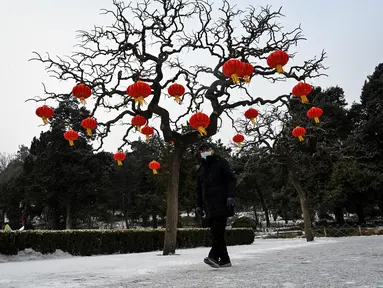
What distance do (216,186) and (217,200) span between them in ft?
0.73

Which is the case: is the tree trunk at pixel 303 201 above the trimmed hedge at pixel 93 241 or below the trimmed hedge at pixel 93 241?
above

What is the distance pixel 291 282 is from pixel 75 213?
30575 mm

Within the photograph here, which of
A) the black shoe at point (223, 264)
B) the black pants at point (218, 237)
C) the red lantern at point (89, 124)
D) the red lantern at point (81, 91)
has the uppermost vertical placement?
the red lantern at point (81, 91)

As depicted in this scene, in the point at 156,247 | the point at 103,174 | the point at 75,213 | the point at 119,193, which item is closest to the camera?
the point at 156,247

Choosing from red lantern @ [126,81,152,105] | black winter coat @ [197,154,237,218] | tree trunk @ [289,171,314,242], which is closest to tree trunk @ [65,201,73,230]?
tree trunk @ [289,171,314,242]

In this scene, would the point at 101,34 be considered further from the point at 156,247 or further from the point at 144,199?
the point at 144,199

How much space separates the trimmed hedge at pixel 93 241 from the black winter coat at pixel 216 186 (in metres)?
9.06

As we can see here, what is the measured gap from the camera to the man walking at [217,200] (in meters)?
5.14

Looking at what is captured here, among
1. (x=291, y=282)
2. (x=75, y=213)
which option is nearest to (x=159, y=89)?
(x=291, y=282)

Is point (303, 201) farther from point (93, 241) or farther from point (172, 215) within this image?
point (93, 241)

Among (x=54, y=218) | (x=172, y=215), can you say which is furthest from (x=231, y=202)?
(x=54, y=218)

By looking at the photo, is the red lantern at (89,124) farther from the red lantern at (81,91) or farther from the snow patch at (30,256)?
the snow patch at (30,256)

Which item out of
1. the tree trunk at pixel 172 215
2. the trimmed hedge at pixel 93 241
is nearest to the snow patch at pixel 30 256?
the trimmed hedge at pixel 93 241

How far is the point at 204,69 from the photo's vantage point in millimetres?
11328
